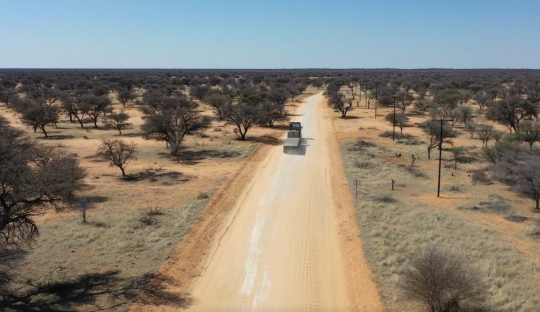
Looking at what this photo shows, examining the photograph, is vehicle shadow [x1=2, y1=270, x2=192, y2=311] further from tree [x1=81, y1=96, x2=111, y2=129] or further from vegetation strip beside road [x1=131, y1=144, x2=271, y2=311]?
tree [x1=81, y1=96, x2=111, y2=129]

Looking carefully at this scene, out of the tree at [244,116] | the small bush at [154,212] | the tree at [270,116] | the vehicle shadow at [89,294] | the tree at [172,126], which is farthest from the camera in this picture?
the tree at [270,116]

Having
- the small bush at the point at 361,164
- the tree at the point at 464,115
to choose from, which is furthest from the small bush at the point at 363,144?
the tree at the point at 464,115

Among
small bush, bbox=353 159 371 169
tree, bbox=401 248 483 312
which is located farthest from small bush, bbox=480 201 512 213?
tree, bbox=401 248 483 312

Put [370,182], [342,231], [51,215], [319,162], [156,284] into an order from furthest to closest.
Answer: [319,162]
[370,182]
[51,215]
[342,231]
[156,284]

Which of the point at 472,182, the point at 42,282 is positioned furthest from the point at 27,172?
the point at 472,182

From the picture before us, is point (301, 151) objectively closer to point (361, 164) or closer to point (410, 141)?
point (361, 164)

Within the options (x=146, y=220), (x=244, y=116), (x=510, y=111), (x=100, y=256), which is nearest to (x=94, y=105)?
(x=244, y=116)

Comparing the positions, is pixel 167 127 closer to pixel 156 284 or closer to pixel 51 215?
pixel 51 215

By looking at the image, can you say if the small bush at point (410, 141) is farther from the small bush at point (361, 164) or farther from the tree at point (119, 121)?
the tree at point (119, 121)
